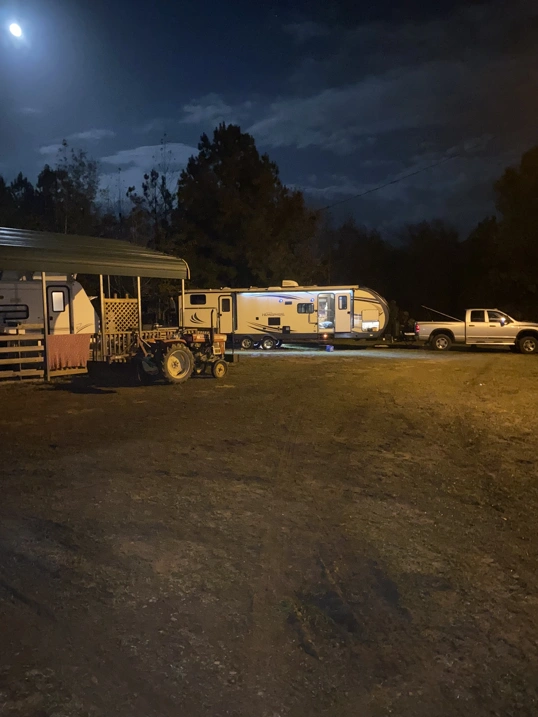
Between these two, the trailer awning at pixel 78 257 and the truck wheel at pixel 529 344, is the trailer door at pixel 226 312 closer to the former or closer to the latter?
the trailer awning at pixel 78 257

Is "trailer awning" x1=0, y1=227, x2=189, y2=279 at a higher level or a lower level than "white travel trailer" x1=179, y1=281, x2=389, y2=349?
higher

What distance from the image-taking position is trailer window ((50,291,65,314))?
18258 mm

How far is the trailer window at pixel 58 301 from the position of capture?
18.3 meters

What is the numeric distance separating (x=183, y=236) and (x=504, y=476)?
32.3m

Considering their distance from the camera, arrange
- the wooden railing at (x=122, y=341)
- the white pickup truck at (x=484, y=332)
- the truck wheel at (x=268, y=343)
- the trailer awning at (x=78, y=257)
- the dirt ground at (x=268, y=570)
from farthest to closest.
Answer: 1. the truck wheel at (x=268, y=343)
2. the white pickup truck at (x=484, y=332)
3. the wooden railing at (x=122, y=341)
4. the trailer awning at (x=78, y=257)
5. the dirt ground at (x=268, y=570)

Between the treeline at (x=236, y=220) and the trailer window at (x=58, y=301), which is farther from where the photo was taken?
the treeline at (x=236, y=220)

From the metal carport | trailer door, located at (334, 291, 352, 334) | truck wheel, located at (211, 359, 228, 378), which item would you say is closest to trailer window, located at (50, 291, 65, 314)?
the metal carport

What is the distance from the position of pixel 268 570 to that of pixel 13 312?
14304mm

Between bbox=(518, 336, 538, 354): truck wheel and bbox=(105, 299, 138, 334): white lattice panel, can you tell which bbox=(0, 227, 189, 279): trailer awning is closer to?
bbox=(105, 299, 138, 334): white lattice panel

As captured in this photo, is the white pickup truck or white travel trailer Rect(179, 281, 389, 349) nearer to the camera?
the white pickup truck

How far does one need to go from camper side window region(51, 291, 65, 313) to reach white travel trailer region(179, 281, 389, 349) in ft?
32.2

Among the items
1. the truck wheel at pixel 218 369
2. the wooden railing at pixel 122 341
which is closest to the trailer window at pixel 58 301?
the wooden railing at pixel 122 341

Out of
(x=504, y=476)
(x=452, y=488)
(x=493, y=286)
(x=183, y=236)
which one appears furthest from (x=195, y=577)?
(x=493, y=286)

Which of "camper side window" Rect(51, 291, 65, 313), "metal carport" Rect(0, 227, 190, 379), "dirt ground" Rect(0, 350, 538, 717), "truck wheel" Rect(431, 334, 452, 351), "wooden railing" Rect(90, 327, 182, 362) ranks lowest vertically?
"dirt ground" Rect(0, 350, 538, 717)
